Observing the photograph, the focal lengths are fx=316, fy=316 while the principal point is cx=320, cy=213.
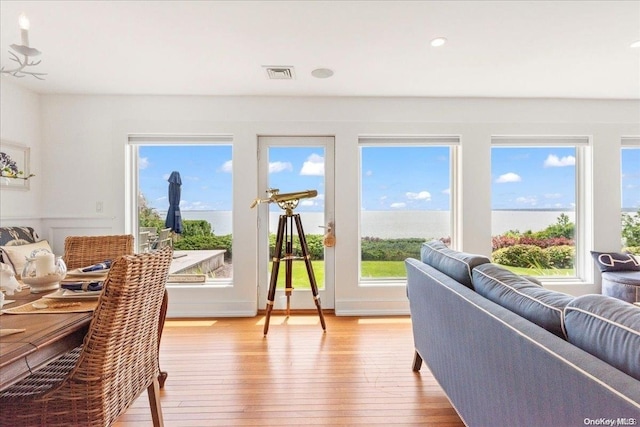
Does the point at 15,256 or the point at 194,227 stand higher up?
the point at 194,227

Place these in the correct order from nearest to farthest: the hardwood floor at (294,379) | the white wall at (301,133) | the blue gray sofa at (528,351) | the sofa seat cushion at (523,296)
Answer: the blue gray sofa at (528,351), the sofa seat cushion at (523,296), the hardwood floor at (294,379), the white wall at (301,133)

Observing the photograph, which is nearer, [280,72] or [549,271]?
[280,72]

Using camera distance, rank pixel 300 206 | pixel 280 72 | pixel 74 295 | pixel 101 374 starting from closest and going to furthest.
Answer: pixel 101 374, pixel 74 295, pixel 280 72, pixel 300 206

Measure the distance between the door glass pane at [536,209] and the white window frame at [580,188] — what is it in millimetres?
48

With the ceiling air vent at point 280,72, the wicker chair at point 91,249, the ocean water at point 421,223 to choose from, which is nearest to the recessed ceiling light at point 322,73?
the ceiling air vent at point 280,72

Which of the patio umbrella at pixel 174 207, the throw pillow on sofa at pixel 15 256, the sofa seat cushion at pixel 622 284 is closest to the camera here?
the throw pillow on sofa at pixel 15 256

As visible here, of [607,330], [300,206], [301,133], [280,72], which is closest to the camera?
[607,330]

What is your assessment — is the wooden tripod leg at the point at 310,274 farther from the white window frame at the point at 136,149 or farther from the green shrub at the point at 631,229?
the green shrub at the point at 631,229

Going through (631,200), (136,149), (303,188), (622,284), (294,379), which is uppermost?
(136,149)

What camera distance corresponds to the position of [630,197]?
3.60 meters

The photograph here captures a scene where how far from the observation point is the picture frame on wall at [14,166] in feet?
9.51

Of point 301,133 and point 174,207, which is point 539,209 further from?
point 174,207

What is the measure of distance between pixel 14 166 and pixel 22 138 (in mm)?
295

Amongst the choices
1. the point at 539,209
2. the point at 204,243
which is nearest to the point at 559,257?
the point at 539,209
